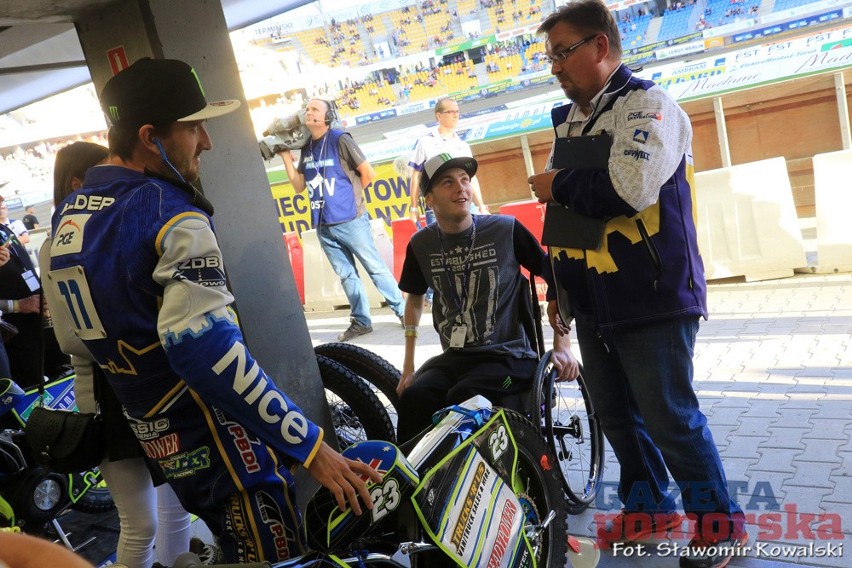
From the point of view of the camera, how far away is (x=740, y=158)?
31.9 ft

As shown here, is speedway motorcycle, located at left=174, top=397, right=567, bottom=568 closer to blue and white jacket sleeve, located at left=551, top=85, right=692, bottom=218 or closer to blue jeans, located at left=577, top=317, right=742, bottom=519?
blue jeans, located at left=577, top=317, right=742, bottom=519

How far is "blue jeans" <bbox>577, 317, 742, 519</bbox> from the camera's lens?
8.58 feet

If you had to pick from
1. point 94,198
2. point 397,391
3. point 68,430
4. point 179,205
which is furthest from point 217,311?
point 397,391

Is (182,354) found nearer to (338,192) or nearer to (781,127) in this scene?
(338,192)

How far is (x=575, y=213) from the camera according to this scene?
2.62m

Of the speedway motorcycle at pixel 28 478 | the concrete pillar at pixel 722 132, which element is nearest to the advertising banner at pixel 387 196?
the concrete pillar at pixel 722 132

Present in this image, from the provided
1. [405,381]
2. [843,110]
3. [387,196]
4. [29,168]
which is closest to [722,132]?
[843,110]

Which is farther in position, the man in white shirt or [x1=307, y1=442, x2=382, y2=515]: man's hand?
the man in white shirt

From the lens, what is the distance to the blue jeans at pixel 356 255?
720 centimetres

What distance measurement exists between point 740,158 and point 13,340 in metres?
8.46

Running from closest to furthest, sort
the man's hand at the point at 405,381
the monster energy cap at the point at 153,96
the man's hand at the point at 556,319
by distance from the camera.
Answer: the monster energy cap at the point at 153,96 < the man's hand at the point at 556,319 < the man's hand at the point at 405,381

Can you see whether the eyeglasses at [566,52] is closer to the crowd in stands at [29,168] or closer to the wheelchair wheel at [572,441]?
the wheelchair wheel at [572,441]

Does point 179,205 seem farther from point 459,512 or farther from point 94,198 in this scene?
point 459,512

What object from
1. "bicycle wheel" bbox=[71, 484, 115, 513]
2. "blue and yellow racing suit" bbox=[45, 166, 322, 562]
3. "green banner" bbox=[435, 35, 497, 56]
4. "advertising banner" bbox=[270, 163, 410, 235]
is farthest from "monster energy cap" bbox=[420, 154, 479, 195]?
"green banner" bbox=[435, 35, 497, 56]
